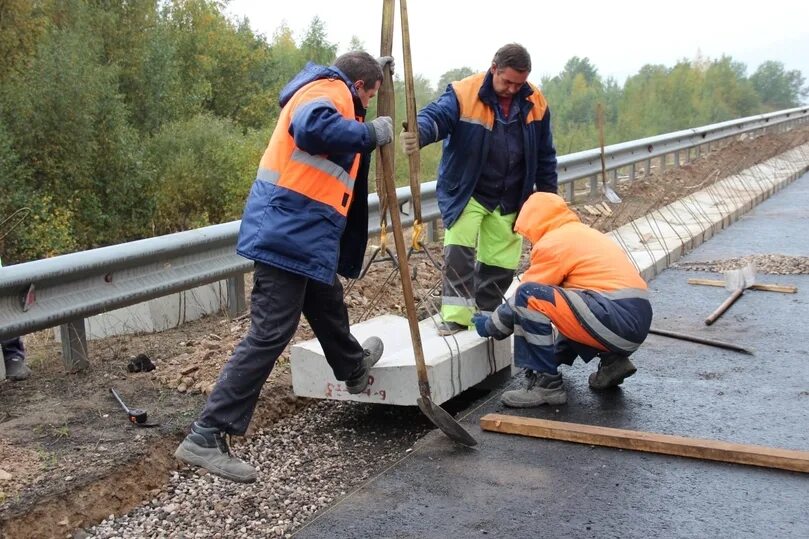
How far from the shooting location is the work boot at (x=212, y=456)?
3840 millimetres

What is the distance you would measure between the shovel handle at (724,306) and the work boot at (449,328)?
2076 mm

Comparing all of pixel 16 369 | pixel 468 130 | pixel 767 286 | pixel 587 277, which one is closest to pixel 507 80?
pixel 468 130

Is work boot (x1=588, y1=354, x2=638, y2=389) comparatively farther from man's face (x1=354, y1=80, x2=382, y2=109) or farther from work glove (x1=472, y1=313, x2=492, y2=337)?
man's face (x1=354, y1=80, x2=382, y2=109)

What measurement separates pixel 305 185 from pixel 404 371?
3.93 ft

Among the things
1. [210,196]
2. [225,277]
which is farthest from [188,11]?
[225,277]

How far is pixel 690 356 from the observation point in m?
5.78

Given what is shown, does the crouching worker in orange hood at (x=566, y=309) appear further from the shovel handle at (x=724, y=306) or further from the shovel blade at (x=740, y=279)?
the shovel blade at (x=740, y=279)

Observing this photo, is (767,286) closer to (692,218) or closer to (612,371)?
(612,371)

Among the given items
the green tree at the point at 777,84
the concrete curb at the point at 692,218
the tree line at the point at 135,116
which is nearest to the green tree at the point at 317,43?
the tree line at the point at 135,116

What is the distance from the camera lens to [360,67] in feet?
13.8

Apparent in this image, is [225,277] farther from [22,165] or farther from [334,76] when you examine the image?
[22,165]

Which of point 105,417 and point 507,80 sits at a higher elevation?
point 507,80

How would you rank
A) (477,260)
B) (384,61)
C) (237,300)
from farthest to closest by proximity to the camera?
(237,300) < (477,260) < (384,61)

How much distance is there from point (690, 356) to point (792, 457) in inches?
72.5
